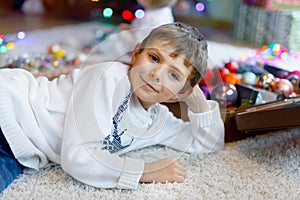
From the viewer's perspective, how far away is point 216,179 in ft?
3.05

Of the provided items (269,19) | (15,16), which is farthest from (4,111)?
(15,16)

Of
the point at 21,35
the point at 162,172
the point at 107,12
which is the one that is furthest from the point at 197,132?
the point at 107,12

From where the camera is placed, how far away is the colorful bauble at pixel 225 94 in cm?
106

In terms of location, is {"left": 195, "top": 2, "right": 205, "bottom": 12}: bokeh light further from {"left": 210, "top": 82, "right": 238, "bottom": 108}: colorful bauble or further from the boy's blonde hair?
the boy's blonde hair

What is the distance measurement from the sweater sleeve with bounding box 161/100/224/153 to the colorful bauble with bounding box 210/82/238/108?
34mm

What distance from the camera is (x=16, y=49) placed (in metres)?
1.95

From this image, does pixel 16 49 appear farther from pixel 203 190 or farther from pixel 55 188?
pixel 203 190

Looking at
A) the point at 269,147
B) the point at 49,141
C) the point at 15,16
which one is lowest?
the point at 15,16

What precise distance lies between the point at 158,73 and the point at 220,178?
10.9 inches

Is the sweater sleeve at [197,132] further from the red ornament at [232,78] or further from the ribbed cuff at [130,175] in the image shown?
the red ornament at [232,78]

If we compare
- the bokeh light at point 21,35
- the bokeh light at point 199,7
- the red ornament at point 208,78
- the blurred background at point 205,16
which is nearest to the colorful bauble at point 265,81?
the red ornament at point 208,78

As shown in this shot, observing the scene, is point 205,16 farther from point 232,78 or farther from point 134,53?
point 134,53

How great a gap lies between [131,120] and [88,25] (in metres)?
1.80

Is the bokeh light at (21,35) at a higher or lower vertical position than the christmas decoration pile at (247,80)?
lower
